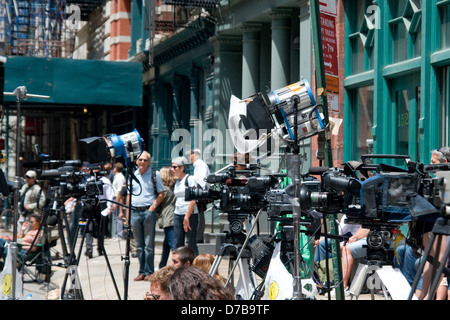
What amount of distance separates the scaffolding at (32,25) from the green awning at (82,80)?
4.98 m

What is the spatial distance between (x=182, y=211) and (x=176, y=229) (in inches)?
12.0

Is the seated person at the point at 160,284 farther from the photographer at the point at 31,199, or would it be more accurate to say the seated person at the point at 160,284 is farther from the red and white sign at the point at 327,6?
the photographer at the point at 31,199

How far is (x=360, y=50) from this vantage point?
1326cm

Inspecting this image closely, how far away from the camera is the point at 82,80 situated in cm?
2091

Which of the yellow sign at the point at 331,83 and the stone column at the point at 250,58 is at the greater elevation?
the stone column at the point at 250,58

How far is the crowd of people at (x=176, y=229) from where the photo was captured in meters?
5.27

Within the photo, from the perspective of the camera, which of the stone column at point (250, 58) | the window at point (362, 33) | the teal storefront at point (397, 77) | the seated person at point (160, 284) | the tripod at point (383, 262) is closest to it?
the seated person at point (160, 284)

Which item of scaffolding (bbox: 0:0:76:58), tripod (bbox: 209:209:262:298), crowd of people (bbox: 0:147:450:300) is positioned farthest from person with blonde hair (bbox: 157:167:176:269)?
scaffolding (bbox: 0:0:76:58)

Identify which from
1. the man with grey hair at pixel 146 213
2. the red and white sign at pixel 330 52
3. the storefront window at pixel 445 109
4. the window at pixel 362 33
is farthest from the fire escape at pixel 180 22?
the red and white sign at pixel 330 52

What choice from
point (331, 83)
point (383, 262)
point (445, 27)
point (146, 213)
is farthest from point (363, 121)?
point (383, 262)

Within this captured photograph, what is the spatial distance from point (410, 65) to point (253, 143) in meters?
4.46

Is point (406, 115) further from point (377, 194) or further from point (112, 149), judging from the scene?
point (377, 194)

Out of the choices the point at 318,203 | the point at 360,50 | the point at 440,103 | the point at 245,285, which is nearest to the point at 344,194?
the point at 318,203

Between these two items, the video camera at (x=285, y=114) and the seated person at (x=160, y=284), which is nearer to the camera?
the seated person at (x=160, y=284)
